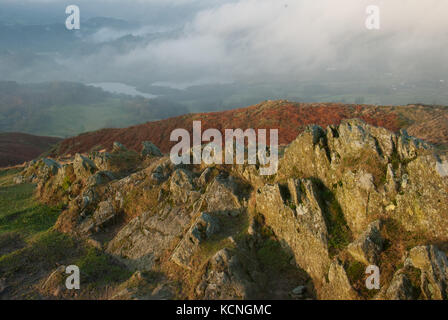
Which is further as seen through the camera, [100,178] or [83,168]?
[83,168]

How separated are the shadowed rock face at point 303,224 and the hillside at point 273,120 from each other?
45.8m

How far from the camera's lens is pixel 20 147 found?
95.8 m

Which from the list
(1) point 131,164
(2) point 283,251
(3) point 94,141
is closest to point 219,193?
(2) point 283,251

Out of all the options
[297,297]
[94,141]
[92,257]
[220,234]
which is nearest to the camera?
[297,297]

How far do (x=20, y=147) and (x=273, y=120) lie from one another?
84.4 m

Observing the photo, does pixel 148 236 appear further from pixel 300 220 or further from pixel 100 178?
pixel 300 220

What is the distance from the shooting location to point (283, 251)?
1458cm

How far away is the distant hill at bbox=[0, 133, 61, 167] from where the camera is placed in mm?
77250

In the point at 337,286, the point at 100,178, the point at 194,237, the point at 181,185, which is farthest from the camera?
the point at 100,178

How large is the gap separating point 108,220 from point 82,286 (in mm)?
6234

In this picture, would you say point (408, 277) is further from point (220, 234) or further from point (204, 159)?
point (204, 159)

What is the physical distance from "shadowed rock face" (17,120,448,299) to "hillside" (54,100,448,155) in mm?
45764

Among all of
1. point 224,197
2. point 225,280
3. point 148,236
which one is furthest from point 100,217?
point 225,280

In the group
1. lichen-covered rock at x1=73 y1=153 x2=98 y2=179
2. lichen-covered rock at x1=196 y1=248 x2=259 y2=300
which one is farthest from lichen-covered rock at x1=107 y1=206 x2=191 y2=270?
lichen-covered rock at x1=73 y1=153 x2=98 y2=179
